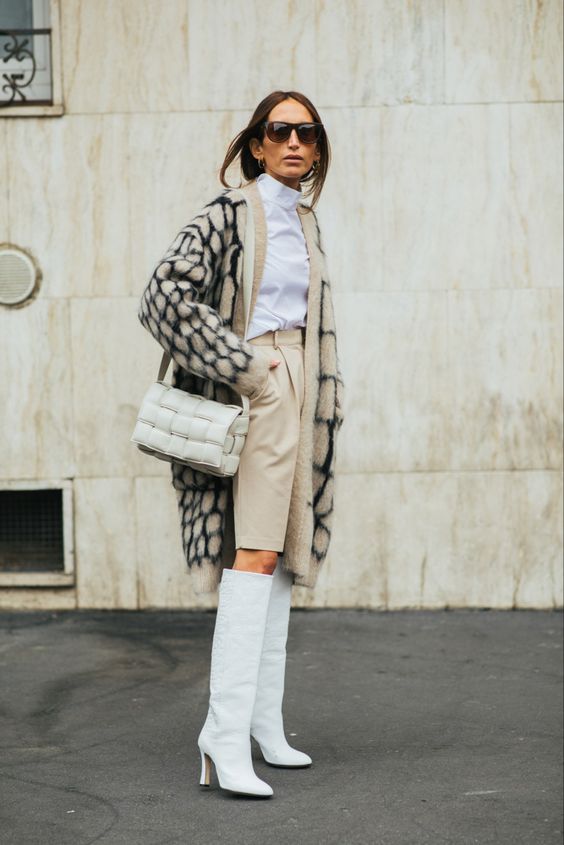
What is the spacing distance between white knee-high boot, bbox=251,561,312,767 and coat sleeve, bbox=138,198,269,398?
0.67 meters

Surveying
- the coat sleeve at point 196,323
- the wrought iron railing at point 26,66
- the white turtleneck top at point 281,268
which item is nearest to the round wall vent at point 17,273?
the wrought iron railing at point 26,66

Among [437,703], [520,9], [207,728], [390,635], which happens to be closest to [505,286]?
[520,9]

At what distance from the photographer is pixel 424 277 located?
652cm

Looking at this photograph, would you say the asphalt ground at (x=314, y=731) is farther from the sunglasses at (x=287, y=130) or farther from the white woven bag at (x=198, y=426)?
the sunglasses at (x=287, y=130)


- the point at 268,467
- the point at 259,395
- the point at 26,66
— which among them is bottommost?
the point at 268,467

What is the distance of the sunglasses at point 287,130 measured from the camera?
397cm

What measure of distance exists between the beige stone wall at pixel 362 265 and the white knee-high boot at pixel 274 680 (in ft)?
7.90

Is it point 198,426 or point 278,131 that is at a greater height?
point 278,131

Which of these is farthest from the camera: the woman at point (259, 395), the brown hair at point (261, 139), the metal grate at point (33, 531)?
the metal grate at point (33, 531)

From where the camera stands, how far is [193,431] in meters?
3.82

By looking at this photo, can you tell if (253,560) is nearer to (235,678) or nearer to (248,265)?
(235,678)

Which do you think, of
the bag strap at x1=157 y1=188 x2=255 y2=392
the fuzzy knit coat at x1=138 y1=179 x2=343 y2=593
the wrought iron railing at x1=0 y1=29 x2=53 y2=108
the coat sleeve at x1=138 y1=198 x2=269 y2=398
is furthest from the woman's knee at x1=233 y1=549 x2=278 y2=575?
the wrought iron railing at x1=0 y1=29 x2=53 y2=108

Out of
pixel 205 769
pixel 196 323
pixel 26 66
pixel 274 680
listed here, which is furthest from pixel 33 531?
pixel 196 323

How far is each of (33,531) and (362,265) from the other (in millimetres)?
2111
